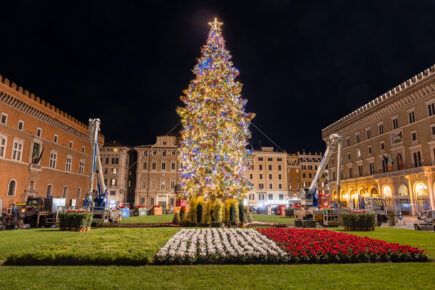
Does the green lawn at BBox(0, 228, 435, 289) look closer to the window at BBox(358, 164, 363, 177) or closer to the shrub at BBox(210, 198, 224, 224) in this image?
the shrub at BBox(210, 198, 224, 224)

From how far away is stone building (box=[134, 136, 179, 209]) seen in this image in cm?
7919

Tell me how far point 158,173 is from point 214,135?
194 feet

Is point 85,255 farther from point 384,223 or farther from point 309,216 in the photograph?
point 384,223

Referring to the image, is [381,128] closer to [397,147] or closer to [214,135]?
[397,147]

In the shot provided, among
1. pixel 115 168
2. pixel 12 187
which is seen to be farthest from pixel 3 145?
pixel 115 168

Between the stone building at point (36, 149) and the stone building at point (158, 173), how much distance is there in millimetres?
22935

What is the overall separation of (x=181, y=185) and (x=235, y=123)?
6482 millimetres

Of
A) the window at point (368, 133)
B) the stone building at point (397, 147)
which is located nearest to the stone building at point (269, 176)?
the stone building at point (397, 147)

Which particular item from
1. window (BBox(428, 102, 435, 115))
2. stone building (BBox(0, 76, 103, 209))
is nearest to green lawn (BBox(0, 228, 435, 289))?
stone building (BBox(0, 76, 103, 209))

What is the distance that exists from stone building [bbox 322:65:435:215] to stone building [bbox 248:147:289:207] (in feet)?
83.0

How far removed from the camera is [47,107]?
45812 mm

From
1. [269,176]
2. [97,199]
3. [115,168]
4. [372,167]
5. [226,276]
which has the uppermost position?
[115,168]

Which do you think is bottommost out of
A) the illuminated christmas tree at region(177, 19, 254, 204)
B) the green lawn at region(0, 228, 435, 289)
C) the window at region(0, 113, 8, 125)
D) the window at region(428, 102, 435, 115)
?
the green lawn at region(0, 228, 435, 289)

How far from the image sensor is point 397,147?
165ft
